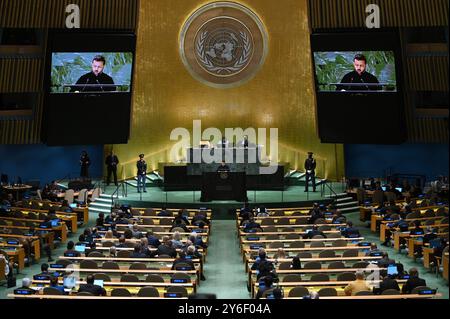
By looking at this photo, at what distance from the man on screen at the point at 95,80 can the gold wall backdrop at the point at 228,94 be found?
234 inches

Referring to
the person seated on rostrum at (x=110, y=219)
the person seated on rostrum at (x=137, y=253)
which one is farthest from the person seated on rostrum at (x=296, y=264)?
the person seated on rostrum at (x=110, y=219)

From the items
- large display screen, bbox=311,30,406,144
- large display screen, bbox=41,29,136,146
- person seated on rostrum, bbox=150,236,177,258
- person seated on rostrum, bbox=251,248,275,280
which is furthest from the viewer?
large display screen, bbox=41,29,136,146

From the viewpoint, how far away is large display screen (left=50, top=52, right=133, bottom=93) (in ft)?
75.4

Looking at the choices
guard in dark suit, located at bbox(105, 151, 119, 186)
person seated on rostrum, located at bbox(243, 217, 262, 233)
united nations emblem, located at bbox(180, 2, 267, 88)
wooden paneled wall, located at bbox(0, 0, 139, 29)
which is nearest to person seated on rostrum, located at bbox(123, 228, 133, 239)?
person seated on rostrum, located at bbox(243, 217, 262, 233)

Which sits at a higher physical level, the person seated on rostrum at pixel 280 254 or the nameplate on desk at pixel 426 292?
the person seated on rostrum at pixel 280 254

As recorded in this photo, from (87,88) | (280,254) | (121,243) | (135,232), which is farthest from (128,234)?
(87,88)

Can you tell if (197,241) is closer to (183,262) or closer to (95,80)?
(183,262)

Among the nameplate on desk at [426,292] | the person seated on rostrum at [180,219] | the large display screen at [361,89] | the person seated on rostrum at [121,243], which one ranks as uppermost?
the large display screen at [361,89]

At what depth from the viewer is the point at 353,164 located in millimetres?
30094

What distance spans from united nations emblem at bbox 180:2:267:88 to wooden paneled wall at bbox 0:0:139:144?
5.42 meters

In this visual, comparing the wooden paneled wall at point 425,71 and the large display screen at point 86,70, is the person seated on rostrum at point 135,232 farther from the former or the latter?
the wooden paneled wall at point 425,71

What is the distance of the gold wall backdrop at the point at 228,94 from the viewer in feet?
96.4

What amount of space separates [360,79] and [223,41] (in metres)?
8.18

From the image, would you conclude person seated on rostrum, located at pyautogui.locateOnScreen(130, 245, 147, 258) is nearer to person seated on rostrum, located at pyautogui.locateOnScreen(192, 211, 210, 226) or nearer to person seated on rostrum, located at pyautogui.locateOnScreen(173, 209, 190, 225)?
person seated on rostrum, located at pyautogui.locateOnScreen(173, 209, 190, 225)
